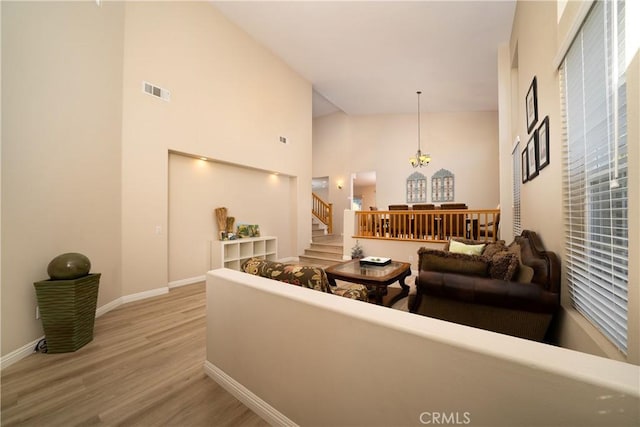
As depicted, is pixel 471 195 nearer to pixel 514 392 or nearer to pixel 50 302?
pixel 514 392

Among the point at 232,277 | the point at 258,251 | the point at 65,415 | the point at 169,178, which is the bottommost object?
the point at 65,415

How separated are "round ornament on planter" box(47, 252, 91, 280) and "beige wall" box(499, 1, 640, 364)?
3.97 m

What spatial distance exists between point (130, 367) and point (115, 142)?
115 inches

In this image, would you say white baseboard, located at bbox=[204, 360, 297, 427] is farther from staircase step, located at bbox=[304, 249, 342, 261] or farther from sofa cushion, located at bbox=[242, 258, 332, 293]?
staircase step, located at bbox=[304, 249, 342, 261]

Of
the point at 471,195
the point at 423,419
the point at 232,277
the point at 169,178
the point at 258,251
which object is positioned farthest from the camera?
the point at 471,195

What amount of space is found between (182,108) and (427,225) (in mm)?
5284

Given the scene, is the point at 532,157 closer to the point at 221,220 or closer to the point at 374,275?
the point at 374,275

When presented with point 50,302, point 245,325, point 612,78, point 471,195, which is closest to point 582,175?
point 612,78

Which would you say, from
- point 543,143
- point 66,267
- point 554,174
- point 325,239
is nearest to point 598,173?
point 554,174

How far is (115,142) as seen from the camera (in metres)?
3.46

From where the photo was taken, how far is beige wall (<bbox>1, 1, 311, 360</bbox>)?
2271 mm

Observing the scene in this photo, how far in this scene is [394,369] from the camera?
40.3 inches

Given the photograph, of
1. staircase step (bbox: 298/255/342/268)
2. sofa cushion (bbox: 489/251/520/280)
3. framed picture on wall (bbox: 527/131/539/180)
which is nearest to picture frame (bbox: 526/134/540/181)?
framed picture on wall (bbox: 527/131/539/180)

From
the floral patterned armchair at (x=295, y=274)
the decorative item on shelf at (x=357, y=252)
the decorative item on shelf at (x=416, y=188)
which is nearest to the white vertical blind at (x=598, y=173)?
the floral patterned armchair at (x=295, y=274)
